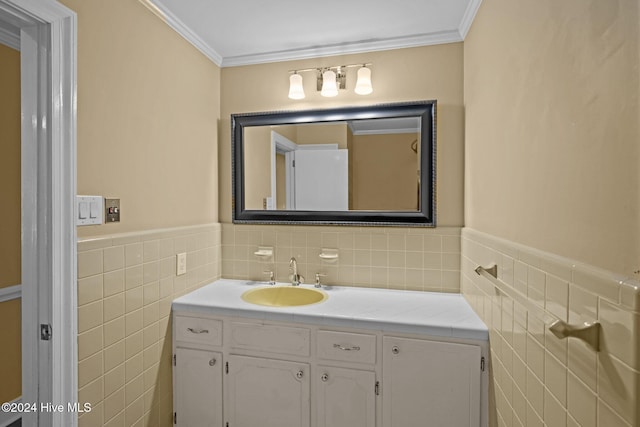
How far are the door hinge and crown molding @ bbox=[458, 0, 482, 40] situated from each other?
221 centimetres

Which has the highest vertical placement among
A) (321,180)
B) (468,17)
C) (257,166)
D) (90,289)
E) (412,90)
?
(468,17)

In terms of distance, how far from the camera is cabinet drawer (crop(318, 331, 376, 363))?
1537 mm

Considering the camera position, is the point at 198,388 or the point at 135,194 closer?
the point at 135,194

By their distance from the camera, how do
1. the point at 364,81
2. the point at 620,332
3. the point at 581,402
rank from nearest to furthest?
1. the point at 620,332
2. the point at 581,402
3. the point at 364,81

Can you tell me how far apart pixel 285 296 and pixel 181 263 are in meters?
0.64

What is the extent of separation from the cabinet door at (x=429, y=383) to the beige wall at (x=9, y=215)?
223 centimetres

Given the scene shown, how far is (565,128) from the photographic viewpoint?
872 millimetres

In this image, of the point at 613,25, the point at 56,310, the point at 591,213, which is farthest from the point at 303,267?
the point at 613,25

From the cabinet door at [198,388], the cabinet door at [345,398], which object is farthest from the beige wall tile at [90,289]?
the cabinet door at [345,398]

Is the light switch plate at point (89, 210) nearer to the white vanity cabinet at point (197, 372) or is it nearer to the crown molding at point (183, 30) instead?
the white vanity cabinet at point (197, 372)

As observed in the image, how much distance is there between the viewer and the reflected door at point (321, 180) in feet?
6.88

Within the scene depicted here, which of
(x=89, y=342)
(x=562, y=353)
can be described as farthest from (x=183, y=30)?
(x=562, y=353)

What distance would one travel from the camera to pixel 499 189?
1.36 meters

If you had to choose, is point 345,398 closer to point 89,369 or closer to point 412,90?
point 89,369
